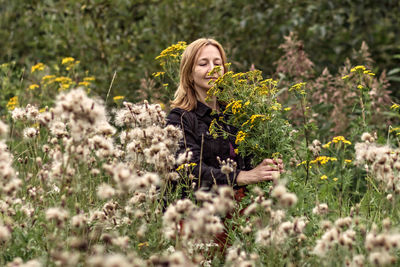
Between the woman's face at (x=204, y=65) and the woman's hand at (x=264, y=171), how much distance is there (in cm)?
85

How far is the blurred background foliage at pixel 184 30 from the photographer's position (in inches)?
241

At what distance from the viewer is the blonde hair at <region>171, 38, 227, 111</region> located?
3.72m

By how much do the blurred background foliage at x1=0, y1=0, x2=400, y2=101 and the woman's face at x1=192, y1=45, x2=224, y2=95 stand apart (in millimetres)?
1846

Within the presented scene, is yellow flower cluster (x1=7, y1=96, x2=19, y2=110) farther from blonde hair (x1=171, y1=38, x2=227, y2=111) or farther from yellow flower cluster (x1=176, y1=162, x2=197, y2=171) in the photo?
yellow flower cluster (x1=176, y1=162, x2=197, y2=171)

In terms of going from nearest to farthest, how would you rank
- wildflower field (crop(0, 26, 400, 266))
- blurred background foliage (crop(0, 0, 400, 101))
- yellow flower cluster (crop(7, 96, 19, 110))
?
wildflower field (crop(0, 26, 400, 266)) < yellow flower cluster (crop(7, 96, 19, 110)) < blurred background foliage (crop(0, 0, 400, 101))

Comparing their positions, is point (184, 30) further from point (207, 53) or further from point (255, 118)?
point (255, 118)

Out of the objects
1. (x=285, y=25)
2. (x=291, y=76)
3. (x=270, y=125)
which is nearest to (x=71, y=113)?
(x=270, y=125)

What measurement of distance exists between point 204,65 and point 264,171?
1087 mm

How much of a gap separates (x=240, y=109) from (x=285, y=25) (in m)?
3.75

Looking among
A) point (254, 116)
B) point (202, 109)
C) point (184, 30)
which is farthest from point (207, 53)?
point (184, 30)

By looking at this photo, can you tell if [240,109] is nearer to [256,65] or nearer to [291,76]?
[291,76]

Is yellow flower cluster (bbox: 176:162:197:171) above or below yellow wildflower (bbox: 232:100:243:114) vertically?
below

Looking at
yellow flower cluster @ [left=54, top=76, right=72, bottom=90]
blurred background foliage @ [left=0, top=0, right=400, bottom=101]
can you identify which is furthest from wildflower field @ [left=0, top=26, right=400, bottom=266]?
blurred background foliage @ [left=0, top=0, right=400, bottom=101]

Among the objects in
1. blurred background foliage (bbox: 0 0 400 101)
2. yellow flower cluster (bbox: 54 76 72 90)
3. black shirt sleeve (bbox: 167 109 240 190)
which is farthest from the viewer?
blurred background foliage (bbox: 0 0 400 101)
